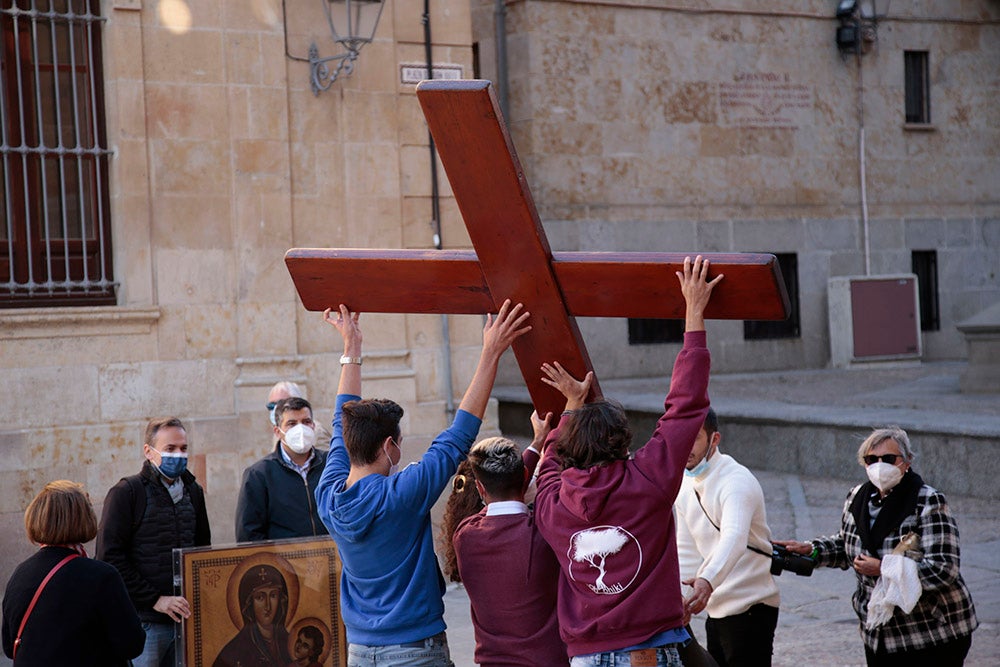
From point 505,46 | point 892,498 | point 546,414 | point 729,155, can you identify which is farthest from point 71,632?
point 729,155

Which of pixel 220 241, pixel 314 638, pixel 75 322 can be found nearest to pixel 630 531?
pixel 314 638

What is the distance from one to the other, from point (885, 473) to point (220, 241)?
18.2 feet

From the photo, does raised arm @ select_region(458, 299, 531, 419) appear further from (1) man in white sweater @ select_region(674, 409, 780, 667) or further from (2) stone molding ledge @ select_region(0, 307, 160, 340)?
(2) stone molding ledge @ select_region(0, 307, 160, 340)

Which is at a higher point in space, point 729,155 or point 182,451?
point 729,155

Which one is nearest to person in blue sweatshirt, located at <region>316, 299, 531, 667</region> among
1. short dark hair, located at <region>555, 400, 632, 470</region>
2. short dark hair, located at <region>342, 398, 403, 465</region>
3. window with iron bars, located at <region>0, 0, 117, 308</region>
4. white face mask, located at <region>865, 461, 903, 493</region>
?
short dark hair, located at <region>342, 398, 403, 465</region>

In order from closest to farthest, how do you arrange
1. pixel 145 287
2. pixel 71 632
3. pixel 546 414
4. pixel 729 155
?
1. pixel 546 414
2. pixel 71 632
3. pixel 145 287
4. pixel 729 155

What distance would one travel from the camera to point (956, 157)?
19.0 meters

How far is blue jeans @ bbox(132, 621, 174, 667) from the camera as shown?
17.1ft

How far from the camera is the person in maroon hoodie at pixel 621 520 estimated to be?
10.7 ft

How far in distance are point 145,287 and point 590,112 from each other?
8947mm

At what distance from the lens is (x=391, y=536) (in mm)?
3648

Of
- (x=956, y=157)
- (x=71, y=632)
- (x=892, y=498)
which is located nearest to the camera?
(x=71, y=632)

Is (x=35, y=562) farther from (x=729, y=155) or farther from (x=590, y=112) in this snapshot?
(x=729, y=155)

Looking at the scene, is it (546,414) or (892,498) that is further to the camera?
(892,498)
